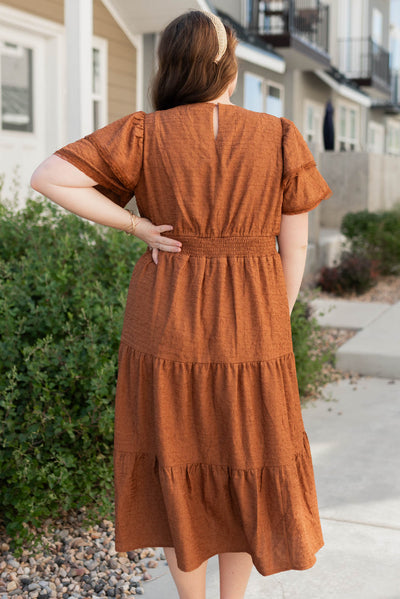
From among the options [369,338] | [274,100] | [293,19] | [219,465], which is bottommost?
[369,338]

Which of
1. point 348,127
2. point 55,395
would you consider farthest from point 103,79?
point 348,127

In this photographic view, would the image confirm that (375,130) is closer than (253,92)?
No

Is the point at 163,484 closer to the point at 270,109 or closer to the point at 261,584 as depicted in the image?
the point at 261,584

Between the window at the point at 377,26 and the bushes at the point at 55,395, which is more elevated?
the window at the point at 377,26

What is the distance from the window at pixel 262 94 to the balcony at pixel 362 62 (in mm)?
6732

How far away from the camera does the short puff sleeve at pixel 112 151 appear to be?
2.05 meters

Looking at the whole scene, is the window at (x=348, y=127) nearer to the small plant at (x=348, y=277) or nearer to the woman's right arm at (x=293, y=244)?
the small plant at (x=348, y=277)

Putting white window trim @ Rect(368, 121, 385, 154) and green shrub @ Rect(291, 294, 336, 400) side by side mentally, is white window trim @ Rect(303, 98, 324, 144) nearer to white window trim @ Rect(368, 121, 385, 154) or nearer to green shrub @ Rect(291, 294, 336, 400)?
white window trim @ Rect(368, 121, 385, 154)

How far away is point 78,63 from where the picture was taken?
6.89 metres

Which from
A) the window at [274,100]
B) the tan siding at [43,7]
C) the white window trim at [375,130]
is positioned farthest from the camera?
the white window trim at [375,130]

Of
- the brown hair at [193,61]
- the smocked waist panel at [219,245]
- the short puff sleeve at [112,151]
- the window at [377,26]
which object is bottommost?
the smocked waist panel at [219,245]

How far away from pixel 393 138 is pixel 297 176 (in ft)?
105

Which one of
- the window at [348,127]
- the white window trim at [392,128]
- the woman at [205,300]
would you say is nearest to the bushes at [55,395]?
the woman at [205,300]

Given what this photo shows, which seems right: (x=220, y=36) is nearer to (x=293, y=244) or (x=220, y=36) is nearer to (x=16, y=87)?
(x=293, y=244)
